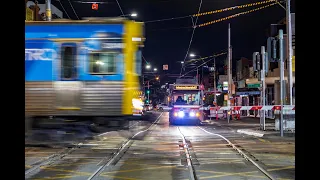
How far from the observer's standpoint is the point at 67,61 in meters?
13.8

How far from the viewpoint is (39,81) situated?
45.1 ft

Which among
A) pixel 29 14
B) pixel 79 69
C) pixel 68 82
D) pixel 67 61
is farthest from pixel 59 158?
pixel 29 14

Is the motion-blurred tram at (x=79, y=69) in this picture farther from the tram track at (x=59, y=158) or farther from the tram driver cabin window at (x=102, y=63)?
the tram track at (x=59, y=158)

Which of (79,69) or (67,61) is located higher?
(67,61)

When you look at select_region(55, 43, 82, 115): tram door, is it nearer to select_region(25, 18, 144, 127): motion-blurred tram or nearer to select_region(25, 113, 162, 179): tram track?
select_region(25, 18, 144, 127): motion-blurred tram

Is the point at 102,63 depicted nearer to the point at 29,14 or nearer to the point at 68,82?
the point at 68,82

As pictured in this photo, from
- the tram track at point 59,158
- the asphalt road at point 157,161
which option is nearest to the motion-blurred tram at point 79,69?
the tram track at point 59,158

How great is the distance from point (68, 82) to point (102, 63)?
3.90 ft

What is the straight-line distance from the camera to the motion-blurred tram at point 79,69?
44.8 feet

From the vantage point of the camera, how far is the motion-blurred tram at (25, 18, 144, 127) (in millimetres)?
13664

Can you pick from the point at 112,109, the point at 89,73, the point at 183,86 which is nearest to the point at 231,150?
the point at 112,109

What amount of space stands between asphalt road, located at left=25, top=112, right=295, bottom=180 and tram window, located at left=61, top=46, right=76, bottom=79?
2361 mm

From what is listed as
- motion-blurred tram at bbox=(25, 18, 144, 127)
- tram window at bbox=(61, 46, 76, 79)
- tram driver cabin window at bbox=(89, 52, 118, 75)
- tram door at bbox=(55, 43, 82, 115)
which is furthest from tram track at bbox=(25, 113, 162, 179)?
tram driver cabin window at bbox=(89, 52, 118, 75)
